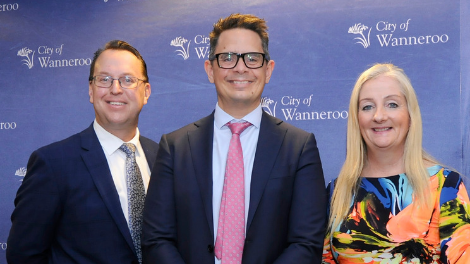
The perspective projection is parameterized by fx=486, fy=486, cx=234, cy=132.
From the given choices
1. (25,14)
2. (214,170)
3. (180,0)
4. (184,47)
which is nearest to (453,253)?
(214,170)

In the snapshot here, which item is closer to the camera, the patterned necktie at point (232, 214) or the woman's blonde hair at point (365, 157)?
the patterned necktie at point (232, 214)

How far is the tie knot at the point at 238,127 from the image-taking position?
225 centimetres

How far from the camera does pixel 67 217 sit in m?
2.36

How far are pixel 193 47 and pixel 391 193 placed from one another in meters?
2.27

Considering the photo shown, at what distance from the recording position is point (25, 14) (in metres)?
4.48

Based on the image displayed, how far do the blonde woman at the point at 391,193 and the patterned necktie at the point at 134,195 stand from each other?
0.94 m

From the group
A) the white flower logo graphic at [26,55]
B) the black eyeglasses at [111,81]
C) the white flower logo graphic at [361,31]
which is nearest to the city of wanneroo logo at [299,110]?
the white flower logo graphic at [361,31]

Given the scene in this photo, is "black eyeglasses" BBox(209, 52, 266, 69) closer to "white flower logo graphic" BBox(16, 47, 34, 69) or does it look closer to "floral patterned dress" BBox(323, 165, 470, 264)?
"floral patterned dress" BBox(323, 165, 470, 264)

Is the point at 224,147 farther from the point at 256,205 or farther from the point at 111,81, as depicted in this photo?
the point at 111,81

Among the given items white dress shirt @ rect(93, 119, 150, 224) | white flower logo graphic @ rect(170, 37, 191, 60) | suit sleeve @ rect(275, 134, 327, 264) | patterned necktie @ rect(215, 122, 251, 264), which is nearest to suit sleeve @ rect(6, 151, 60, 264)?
white dress shirt @ rect(93, 119, 150, 224)

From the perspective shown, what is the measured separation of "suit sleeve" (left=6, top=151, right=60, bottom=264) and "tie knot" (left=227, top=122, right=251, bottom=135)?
89cm

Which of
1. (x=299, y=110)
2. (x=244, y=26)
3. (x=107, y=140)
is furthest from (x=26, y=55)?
(x=244, y=26)

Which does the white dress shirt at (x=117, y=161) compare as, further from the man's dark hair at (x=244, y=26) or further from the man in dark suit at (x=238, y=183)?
the man's dark hair at (x=244, y=26)

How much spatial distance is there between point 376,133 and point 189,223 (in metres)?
1.00
